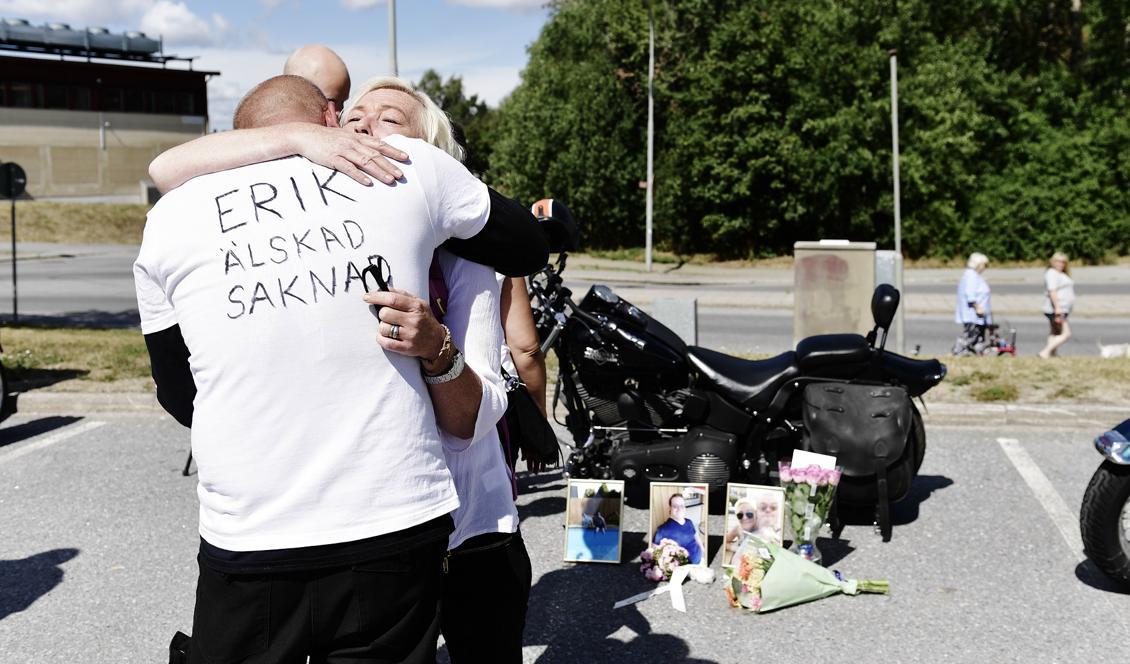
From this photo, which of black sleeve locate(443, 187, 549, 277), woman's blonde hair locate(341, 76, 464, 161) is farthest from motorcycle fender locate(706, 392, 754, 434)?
black sleeve locate(443, 187, 549, 277)

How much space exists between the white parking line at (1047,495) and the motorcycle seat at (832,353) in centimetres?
132

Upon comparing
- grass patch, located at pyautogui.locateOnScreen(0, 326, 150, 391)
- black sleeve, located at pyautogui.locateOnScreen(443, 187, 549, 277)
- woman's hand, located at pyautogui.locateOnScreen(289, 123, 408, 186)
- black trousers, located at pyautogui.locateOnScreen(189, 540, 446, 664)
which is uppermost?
woman's hand, located at pyautogui.locateOnScreen(289, 123, 408, 186)

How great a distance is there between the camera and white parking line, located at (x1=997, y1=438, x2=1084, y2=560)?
5090mm

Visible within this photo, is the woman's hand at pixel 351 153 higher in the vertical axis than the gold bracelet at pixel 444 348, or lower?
higher

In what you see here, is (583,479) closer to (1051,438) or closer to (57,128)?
(1051,438)

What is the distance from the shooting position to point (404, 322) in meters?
1.70

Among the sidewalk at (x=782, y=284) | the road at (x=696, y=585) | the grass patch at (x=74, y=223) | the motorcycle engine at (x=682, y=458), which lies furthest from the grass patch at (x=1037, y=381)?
the grass patch at (x=74, y=223)

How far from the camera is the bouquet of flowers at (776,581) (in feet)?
13.9

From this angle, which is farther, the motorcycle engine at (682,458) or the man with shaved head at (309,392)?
the motorcycle engine at (682,458)

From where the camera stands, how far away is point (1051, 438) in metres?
7.02

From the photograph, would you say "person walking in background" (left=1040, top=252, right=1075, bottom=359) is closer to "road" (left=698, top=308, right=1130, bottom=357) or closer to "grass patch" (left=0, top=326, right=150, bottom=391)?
"road" (left=698, top=308, right=1130, bottom=357)

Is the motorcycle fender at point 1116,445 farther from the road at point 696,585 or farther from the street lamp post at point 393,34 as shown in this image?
the street lamp post at point 393,34

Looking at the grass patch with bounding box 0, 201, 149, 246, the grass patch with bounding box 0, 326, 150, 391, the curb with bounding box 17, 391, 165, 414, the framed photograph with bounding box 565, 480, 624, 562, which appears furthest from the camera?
the grass patch with bounding box 0, 201, 149, 246

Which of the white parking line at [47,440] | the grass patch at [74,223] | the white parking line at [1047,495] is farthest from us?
the grass patch at [74,223]
